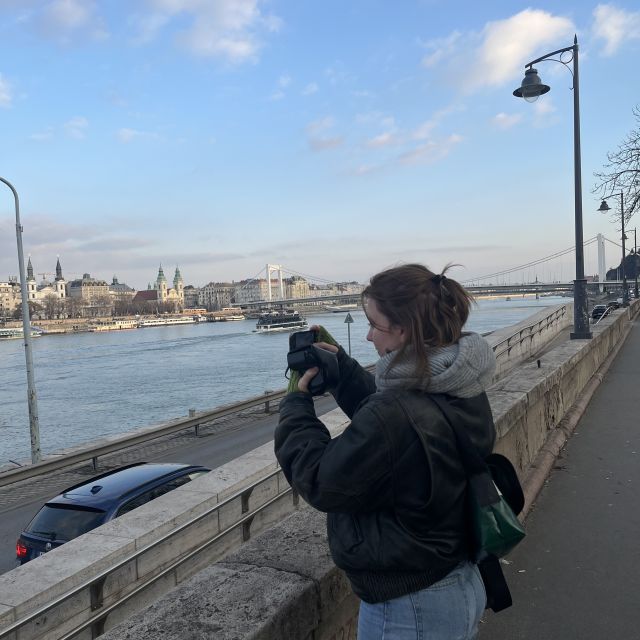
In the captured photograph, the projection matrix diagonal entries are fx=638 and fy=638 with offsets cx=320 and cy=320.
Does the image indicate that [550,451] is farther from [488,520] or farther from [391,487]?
[391,487]

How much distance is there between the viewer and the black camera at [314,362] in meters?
1.71

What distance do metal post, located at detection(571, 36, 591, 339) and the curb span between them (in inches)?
127

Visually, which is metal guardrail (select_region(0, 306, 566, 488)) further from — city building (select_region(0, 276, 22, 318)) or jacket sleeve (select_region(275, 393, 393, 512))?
city building (select_region(0, 276, 22, 318))

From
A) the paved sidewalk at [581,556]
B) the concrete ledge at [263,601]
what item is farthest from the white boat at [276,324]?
the concrete ledge at [263,601]

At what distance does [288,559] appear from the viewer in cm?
222

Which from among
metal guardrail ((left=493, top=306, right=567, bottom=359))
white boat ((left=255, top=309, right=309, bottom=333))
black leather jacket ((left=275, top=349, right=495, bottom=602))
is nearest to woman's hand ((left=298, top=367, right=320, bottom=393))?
black leather jacket ((left=275, top=349, right=495, bottom=602))

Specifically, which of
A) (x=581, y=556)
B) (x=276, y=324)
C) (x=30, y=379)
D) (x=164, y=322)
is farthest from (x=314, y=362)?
(x=164, y=322)

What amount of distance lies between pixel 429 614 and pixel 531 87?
36.4 ft

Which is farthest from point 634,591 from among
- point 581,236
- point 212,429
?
point 212,429

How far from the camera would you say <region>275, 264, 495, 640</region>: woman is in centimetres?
141

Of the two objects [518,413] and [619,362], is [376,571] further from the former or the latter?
[619,362]

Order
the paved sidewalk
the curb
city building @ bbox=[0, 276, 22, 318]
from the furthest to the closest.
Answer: city building @ bbox=[0, 276, 22, 318] < the curb < the paved sidewalk

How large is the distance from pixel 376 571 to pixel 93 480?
250 inches

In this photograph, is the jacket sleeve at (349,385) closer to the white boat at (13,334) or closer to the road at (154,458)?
the road at (154,458)
